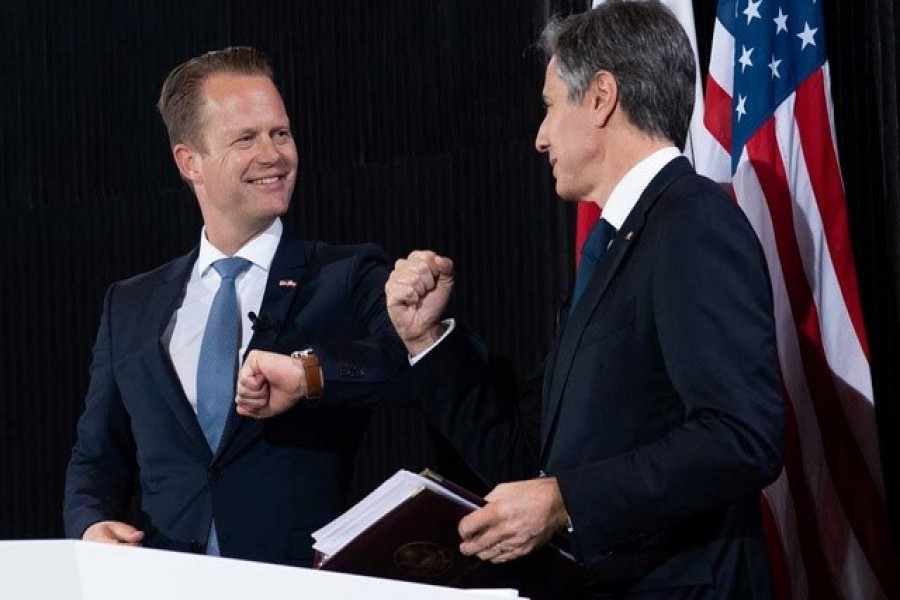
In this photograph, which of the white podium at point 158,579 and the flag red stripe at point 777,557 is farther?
the flag red stripe at point 777,557

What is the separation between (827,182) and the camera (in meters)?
3.10

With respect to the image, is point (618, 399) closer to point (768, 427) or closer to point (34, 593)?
point (768, 427)

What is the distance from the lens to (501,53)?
364cm

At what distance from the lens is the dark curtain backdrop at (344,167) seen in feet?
10.7

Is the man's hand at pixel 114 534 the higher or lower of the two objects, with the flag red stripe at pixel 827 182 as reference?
lower

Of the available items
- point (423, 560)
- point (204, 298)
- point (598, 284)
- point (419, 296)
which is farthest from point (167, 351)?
point (598, 284)

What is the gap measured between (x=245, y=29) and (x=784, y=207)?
5.58 ft

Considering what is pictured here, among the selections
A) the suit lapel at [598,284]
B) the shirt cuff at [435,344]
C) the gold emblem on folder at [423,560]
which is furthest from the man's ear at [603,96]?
the gold emblem on folder at [423,560]

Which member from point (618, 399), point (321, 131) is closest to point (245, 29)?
point (321, 131)

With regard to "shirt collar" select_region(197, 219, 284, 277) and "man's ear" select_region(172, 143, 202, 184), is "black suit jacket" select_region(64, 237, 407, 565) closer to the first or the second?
"shirt collar" select_region(197, 219, 284, 277)

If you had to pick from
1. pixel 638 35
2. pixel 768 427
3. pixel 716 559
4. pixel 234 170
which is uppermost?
→ pixel 638 35

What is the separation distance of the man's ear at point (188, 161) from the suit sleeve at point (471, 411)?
0.69 metres

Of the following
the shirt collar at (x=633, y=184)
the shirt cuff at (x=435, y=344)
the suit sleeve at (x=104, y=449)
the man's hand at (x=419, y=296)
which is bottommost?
the suit sleeve at (x=104, y=449)

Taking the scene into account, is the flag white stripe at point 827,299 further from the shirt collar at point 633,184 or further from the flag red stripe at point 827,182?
the shirt collar at point 633,184
